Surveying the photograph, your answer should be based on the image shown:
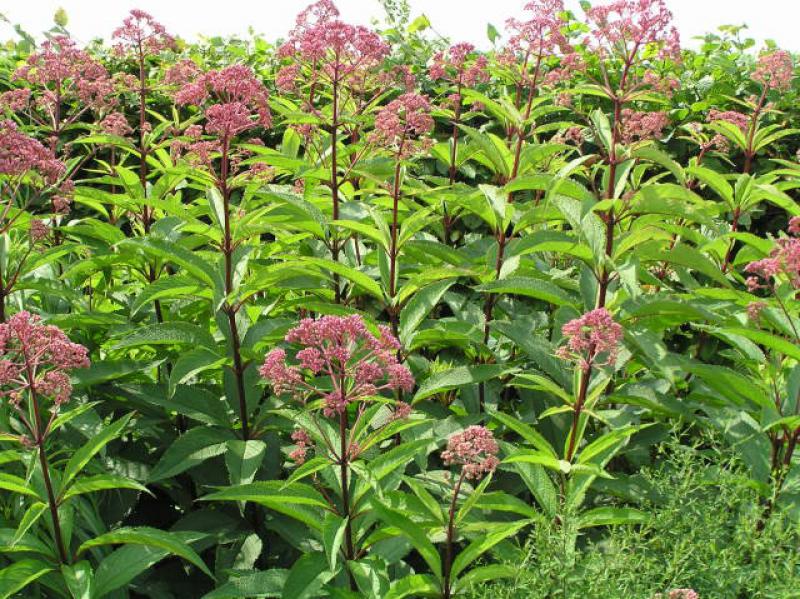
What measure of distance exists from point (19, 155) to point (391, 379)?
1.89m

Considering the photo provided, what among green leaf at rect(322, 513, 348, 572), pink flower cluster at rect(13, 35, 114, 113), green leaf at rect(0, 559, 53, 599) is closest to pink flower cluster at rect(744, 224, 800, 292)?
green leaf at rect(322, 513, 348, 572)

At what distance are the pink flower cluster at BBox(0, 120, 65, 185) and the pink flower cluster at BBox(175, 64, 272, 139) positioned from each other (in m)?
0.65

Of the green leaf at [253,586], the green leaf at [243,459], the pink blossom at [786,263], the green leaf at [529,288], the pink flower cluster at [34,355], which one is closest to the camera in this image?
the pink flower cluster at [34,355]

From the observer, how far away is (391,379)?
9.87 ft

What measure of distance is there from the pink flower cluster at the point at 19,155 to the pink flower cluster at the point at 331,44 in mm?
1151

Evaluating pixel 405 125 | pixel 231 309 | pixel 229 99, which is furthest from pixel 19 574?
pixel 405 125

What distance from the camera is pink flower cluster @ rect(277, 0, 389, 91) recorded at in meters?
4.17

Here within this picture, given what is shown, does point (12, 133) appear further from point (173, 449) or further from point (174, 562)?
point (174, 562)

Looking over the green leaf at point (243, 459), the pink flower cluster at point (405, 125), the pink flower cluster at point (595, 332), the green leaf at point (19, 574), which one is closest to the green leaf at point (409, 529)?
the green leaf at point (243, 459)

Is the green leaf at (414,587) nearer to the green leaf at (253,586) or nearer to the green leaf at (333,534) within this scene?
the green leaf at (333,534)

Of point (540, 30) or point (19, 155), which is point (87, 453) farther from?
point (540, 30)

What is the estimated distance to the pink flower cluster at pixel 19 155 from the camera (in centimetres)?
377

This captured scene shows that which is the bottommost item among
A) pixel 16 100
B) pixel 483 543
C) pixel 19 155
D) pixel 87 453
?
pixel 483 543

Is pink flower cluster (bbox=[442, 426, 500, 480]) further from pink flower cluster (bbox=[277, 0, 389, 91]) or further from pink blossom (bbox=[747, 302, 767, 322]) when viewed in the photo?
pink flower cluster (bbox=[277, 0, 389, 91])
